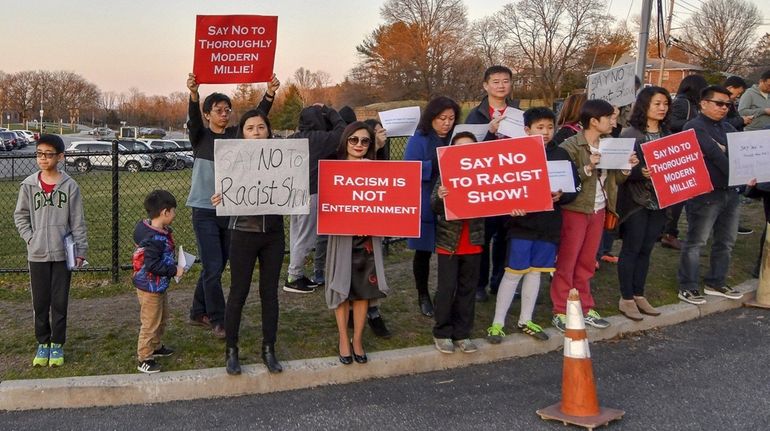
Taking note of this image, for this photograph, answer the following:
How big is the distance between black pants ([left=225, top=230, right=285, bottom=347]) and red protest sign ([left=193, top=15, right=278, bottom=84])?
1439 mm

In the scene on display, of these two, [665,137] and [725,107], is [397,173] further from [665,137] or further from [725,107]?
[725,107]

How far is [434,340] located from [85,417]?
8.50 feet

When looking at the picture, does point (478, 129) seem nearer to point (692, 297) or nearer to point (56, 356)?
point (692, 297)

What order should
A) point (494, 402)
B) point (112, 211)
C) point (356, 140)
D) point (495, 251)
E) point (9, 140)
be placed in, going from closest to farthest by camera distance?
point (494, 402) < point (356, 140) < point (495, 251) < point (112, 211) < point (9, 140)

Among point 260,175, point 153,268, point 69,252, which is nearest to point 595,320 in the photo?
point 260,175

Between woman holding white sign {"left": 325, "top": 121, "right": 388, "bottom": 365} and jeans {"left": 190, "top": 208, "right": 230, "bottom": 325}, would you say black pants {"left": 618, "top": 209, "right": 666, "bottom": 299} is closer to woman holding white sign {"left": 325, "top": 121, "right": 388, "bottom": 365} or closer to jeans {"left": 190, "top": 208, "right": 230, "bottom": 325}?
woman holding white sign {"left": 325, "top": 121, "right": 388, "bottom": 365}

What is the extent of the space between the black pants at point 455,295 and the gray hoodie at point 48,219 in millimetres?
2661

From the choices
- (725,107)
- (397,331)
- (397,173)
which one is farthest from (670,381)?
(725,107)

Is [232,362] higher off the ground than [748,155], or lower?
Answer: lower

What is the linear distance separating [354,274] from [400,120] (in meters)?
2.33

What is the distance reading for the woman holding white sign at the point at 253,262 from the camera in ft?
15.8

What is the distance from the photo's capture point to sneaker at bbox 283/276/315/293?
6.95 metres

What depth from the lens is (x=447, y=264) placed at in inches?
207

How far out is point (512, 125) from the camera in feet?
19.2
